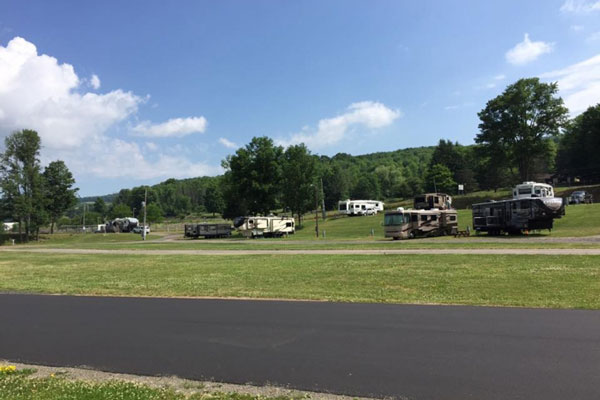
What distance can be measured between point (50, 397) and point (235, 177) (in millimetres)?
67709

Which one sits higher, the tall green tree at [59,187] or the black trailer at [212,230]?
the tall green tree at [59,187]

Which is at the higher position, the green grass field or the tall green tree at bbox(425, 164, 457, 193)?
the tall green tree at bbox(425, 164, 457, 193)

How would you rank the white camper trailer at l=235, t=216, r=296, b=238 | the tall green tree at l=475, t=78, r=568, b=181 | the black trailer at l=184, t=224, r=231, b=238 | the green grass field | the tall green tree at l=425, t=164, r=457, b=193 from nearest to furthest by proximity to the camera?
1. the green grass field
2. the white camper trailer at l=235, t=216, r=296, b=238
3. the black trailer at l=184, t=224, r=231, b=238
4. the tall green tree at l=475, t=78, r=568, b=181
5. the tall green tree at l=425, t=164, r=457, b=193

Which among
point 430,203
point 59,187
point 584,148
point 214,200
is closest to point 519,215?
point 430,203

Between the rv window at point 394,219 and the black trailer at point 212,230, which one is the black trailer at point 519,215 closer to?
the rv window at point 394,219

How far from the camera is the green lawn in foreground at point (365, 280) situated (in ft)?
34.6

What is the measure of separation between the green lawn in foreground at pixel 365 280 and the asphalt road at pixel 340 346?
1315 millimetres

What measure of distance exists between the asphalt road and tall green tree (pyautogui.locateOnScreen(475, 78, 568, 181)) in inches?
2604

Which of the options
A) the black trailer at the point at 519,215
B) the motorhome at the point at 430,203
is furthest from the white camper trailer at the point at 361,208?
the black trailer at the point at 519,215

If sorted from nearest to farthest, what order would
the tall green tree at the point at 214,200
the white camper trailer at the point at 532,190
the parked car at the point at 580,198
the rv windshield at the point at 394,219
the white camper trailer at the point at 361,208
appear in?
the rv windshield at the point at 394,219
the white camper trailer at the point at 532,190
the parked car at the point at 580,198
the white camper trailer at the point at 361,208
the tall green tree at the point at 214,200

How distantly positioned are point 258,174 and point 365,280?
192ft

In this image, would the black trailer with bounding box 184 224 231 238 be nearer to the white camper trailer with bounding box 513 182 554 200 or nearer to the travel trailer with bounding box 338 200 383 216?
the travel trailer with bounding box 338 200 383 216

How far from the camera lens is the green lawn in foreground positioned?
10.6m

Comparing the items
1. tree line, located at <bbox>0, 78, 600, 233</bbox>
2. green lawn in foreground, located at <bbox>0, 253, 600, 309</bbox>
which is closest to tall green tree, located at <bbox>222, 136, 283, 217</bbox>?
tree line, located at <bbox>0, 78, 600, 233</bbox>
